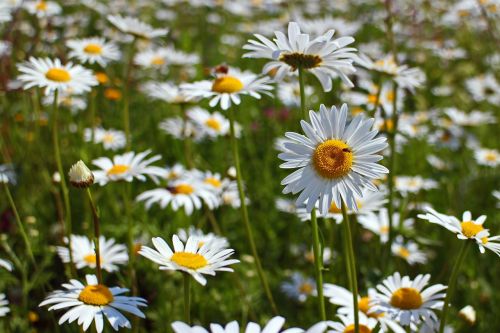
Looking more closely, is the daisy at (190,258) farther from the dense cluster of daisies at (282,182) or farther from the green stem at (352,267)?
the green stem at (352,267)

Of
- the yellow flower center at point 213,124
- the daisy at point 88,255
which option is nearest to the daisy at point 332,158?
the daisy at point 88,255

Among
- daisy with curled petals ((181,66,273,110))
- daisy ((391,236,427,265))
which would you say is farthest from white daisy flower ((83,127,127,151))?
daisy ((391,236,427,265))

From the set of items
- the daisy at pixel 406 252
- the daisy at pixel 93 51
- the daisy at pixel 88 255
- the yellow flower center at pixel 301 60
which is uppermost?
the daisy at pixel 93 51

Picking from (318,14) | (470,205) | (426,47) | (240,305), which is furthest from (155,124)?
(318,14)

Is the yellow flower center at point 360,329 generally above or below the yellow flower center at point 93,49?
below

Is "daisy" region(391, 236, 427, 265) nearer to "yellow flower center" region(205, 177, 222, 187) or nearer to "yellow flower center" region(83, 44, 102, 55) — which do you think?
"yellow flower center" region(205, 177, 222, 187)

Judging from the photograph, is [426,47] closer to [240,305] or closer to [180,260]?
[240,305]

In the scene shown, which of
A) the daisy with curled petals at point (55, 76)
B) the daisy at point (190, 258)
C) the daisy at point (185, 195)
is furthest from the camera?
Answer: the daisy at point (185, 195)
